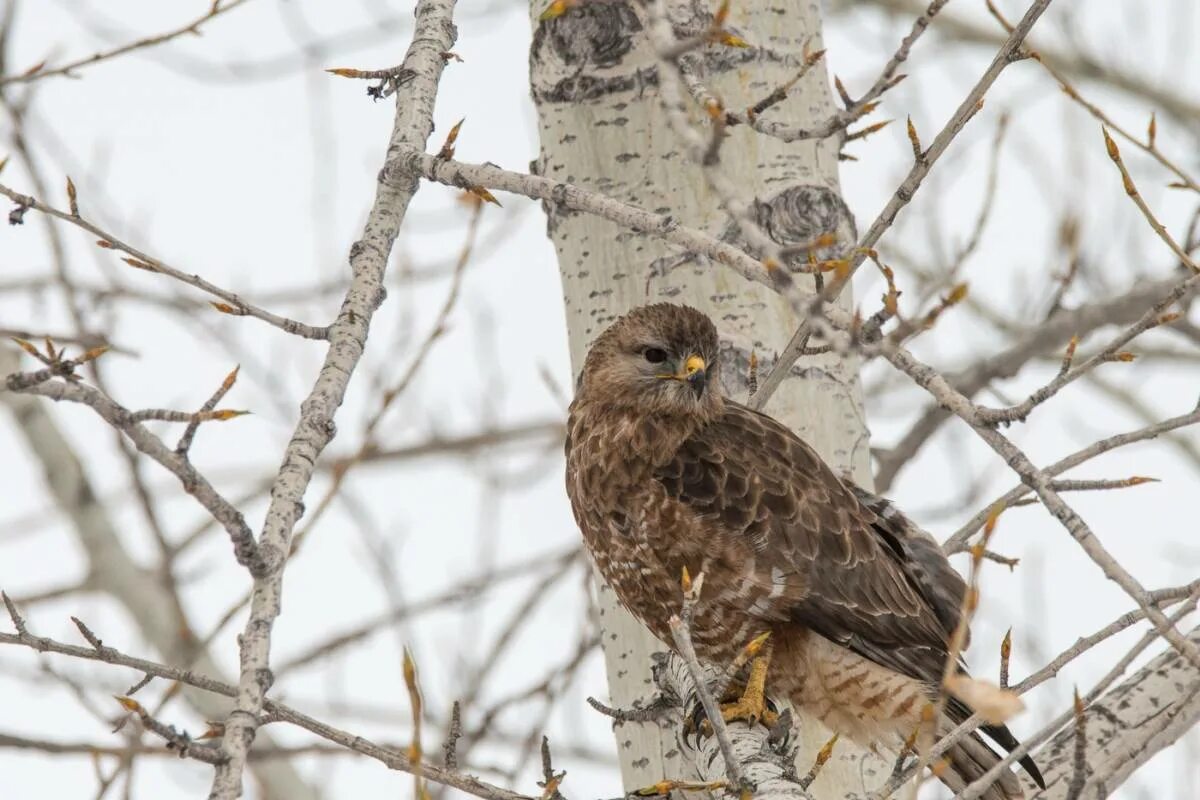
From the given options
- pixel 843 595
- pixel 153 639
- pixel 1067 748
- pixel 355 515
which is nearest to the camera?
pixel 1067 748

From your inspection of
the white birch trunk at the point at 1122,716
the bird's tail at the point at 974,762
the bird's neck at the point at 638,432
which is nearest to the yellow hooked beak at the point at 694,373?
the bird's neck at the point at 638,432

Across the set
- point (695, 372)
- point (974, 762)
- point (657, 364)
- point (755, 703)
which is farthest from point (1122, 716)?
point (657, 364)

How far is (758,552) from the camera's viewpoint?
378cm

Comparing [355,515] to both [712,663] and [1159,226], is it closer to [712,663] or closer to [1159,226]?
[712,663]

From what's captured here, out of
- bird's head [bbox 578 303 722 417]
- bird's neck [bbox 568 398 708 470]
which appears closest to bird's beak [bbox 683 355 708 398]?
bird's head [bbox 578 303 722 417]

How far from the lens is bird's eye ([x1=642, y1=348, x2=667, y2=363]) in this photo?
397 cm

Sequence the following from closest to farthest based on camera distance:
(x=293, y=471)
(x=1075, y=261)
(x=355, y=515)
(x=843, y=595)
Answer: (x=293, y=471) → (x=843, y=595) → (x=1075, y=261) → (x=355, y=515)

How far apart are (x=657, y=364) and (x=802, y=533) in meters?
0.61

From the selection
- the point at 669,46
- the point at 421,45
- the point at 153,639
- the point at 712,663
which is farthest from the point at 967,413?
the point at 153,639

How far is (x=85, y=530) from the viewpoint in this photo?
21.0 ft

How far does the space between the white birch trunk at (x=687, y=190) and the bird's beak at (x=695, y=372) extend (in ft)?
0.27

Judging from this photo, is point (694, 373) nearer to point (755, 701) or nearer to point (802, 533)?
point (802, 533)

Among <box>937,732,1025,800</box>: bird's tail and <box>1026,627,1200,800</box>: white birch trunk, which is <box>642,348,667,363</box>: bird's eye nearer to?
<box>937,732,1025,800</box>: bird's tail

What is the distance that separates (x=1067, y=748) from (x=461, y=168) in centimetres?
203
